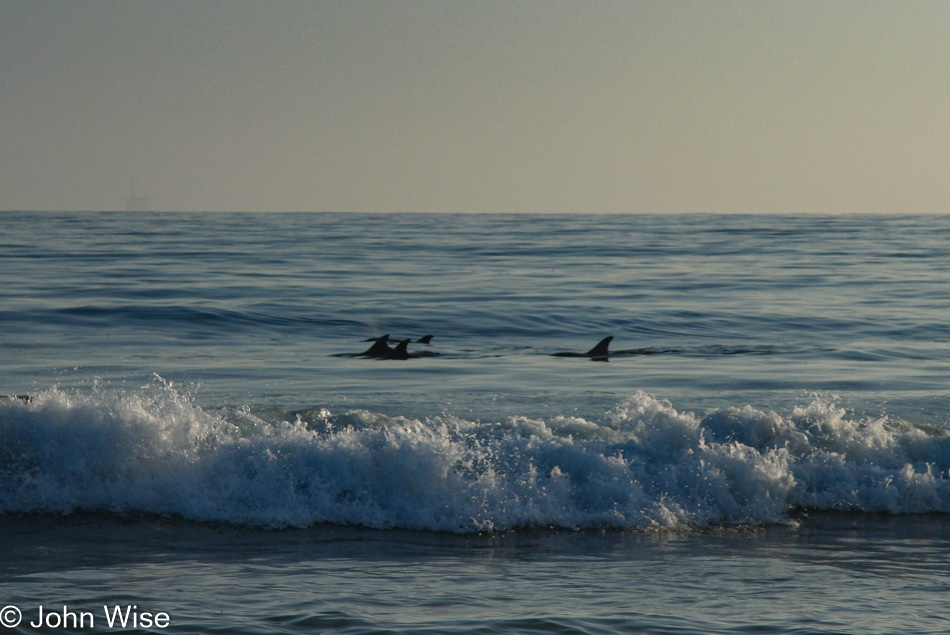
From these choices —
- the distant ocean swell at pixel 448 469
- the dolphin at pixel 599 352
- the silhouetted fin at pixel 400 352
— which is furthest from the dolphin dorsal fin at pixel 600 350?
the distant ocean swell at pixel 448 469

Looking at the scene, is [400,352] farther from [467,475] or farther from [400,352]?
[467,475]

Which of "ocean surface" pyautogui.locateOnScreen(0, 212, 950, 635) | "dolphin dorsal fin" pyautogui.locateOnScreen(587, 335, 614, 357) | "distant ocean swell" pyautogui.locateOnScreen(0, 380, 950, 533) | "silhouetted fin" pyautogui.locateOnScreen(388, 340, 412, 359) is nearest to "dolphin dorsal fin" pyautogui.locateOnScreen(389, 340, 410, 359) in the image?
"silhouetted fin" pyautogui.locateOnScreen(388, 340, 412, 359)

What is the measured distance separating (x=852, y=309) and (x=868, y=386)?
1022 centimetres

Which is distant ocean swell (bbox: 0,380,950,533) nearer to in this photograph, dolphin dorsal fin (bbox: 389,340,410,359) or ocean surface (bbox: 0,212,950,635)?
ocean surface (bbox: 0,212,950,635)

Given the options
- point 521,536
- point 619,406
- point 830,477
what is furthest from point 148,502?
point 830,477

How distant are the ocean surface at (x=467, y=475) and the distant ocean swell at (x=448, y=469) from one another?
30mm

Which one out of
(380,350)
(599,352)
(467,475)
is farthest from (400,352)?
(467,475)

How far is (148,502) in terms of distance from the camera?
9977 mm

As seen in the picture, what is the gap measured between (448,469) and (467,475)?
24 cm

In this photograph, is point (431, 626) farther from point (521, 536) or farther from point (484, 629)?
point (521, 536)

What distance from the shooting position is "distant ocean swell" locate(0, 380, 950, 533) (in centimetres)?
993

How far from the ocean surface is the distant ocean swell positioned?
0.03 m

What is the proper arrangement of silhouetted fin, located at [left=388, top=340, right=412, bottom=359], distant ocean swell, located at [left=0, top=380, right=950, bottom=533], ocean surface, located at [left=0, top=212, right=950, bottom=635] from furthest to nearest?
silhouetted fin, located at [left=388, top=340, right=412, bottom=359], distant ocean swell, located at [left=0, top=380, right=950, bottom=533], ocean surface, located at [left=0, top=212, right=950, bottom=635]

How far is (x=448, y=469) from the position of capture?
10375mm
